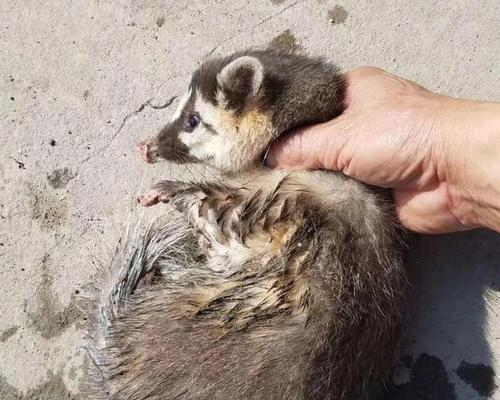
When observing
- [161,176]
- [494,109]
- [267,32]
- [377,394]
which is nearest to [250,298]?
[377,394]

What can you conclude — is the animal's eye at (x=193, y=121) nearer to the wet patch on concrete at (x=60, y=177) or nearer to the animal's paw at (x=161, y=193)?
the animal's paw at (x=161, y=193)

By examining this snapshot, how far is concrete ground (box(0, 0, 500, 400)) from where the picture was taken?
3686 millimetres

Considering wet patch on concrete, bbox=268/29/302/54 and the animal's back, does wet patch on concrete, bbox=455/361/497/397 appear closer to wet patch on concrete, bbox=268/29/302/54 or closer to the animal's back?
the animal's back

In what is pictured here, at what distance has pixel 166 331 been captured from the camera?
3008 mm

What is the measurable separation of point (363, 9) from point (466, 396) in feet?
7.64

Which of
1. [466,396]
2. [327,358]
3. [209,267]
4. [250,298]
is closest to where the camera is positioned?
[327,358]

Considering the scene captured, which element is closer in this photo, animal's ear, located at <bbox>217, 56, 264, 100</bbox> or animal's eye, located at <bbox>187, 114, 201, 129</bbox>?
animal's ear, located at <bbox>217, 56, 264, 100</bbox>

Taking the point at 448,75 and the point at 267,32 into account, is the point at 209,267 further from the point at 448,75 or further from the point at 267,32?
the point at 448,75

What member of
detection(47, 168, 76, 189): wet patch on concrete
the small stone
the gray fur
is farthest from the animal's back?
the small stone

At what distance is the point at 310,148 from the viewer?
321 centimetres

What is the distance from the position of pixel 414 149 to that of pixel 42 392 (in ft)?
8.04

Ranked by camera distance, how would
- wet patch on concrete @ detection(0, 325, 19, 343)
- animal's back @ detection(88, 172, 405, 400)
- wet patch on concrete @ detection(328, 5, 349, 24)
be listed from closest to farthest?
animal's back @ detection(88, 172, 405, 400) < wet patch on concrete @ detection(0, 325, 19, 343) < wet patch on concrete @ detection(328, 5, 349, 24)

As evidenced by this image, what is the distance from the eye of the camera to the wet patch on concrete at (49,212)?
152 inches

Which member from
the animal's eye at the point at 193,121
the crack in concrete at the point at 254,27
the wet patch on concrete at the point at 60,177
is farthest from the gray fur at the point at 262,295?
the wet patch on concrete at the point at 60,177
